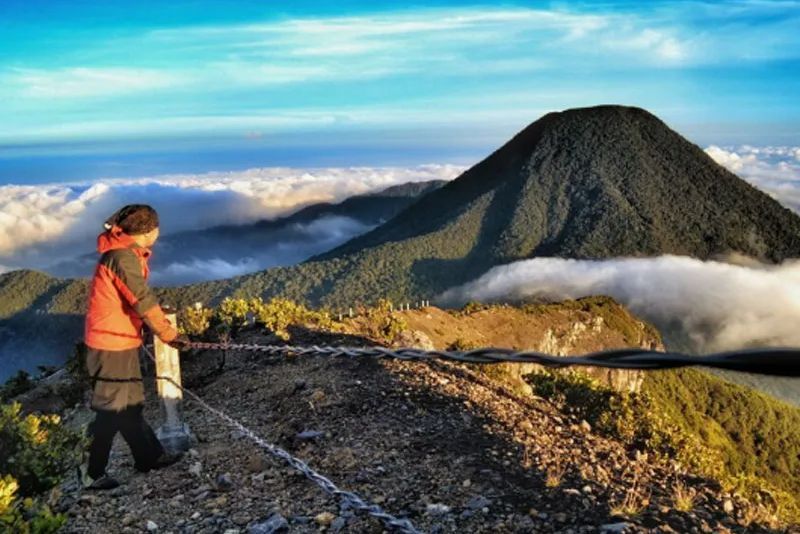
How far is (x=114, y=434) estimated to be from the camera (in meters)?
6.75

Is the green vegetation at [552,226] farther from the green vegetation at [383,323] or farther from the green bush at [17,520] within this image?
the green bush at [17,520]

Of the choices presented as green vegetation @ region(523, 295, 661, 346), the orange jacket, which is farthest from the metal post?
green vegetation @ region(523, 295, 661, 346)

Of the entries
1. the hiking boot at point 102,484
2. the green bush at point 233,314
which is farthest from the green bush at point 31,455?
the green bush at point 233,314

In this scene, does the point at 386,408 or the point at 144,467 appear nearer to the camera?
→ the point at 144,467

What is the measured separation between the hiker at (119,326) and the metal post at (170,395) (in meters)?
0.52

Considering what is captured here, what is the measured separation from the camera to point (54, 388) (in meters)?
14.2

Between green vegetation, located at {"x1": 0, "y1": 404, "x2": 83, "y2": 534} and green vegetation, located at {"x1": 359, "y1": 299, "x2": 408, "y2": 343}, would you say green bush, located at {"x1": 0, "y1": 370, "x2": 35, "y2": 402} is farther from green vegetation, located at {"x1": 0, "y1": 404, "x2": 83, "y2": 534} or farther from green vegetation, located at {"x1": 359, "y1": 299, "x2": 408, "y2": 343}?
green vegetation, located at {"x1": 0, "y1": 404, "x2": 83, "y2": 534}

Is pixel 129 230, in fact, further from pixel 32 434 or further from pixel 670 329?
pixel 670 329

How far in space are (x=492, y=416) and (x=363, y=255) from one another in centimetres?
11797

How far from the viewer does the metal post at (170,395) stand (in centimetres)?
727

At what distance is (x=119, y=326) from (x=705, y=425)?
245ft

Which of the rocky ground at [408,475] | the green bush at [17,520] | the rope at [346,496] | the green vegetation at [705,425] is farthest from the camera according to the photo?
the green vegetation at [705,425]

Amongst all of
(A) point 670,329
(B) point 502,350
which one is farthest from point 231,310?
(A) point 670,329

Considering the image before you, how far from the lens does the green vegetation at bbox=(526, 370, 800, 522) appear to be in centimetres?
1021
